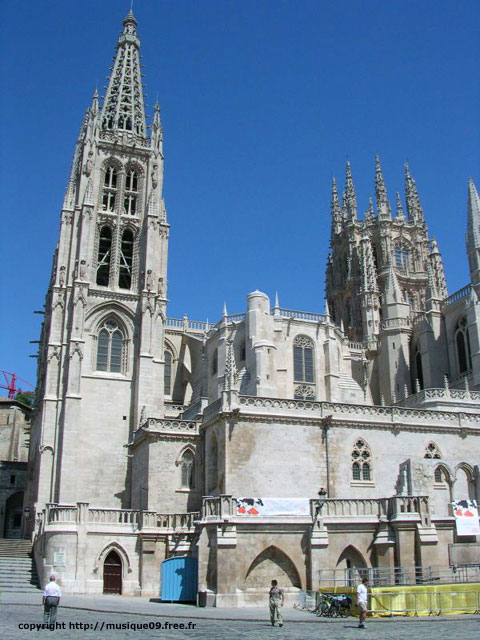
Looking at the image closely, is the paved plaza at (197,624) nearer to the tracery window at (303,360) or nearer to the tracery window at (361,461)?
the tracery window at (361,461)

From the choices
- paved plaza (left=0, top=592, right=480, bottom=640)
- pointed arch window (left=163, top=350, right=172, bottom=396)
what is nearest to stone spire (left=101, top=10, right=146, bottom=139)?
pointed arch window (left=163, top=350, right=172, bottom=396)

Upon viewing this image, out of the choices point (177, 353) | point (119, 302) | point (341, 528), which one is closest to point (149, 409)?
point (119, 302)

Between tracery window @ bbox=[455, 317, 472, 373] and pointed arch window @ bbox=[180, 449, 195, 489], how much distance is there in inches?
844

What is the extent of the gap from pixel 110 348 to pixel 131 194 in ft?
39.8

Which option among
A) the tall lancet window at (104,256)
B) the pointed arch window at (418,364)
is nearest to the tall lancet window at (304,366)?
the pointed arch window at (418,364)

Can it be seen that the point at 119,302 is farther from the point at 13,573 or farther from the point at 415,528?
the point at 415,528

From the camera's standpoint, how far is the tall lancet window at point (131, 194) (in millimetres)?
50000

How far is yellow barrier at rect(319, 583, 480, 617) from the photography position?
800 inches

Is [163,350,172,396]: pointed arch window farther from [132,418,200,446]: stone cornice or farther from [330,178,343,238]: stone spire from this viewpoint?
[330,178,343,238]: stone spire

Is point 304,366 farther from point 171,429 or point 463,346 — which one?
point 171,429

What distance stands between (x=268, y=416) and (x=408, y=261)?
132 feet

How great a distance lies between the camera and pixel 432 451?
3356cm

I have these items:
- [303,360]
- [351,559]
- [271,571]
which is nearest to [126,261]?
[303,360]

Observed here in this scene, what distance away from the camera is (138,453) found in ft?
126
